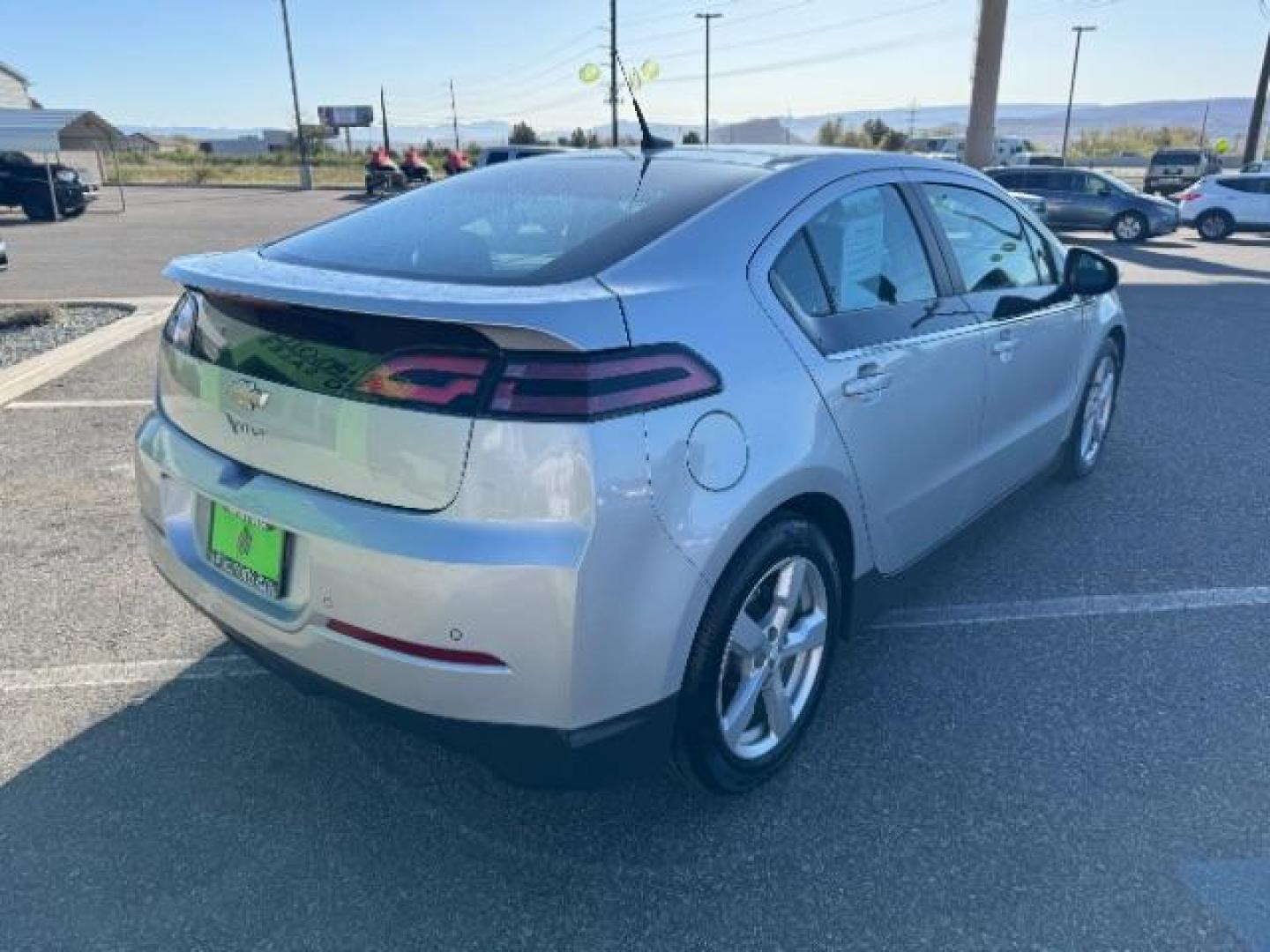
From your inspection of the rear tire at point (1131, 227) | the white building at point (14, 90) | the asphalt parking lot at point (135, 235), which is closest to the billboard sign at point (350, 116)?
the white building at point (14, 90)

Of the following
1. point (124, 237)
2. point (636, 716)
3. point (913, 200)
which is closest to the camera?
point (636, 716)

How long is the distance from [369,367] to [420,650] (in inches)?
23.1

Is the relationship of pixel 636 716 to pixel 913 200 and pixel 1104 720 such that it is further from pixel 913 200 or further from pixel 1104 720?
pixel 913 200

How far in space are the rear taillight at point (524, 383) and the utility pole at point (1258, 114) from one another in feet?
124

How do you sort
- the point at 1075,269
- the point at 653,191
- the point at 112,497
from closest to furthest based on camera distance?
the point at 653,191, the point at 1075,269, the point at 112,497

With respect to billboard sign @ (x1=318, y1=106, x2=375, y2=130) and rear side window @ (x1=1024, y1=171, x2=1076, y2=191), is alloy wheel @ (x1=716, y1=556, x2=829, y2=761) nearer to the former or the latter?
rear side window @ (x1=1024, y1=171, x2=1076, y2=191)

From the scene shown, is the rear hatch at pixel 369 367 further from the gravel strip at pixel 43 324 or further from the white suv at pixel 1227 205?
the white suv at pixel 1227 205

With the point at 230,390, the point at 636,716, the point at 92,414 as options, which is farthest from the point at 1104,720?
the point at 92,414

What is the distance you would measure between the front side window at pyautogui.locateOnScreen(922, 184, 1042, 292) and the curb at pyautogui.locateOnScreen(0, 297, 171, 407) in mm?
5662

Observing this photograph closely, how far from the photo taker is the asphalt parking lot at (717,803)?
6.90ft

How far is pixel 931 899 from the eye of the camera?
2.16 m

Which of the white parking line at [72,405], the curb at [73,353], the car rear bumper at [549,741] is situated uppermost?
the car rear bumper at [549,741]

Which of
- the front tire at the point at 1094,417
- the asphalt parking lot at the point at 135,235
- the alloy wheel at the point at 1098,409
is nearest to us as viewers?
the front tire at the point at 1094,417

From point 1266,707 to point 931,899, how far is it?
4.88ft
